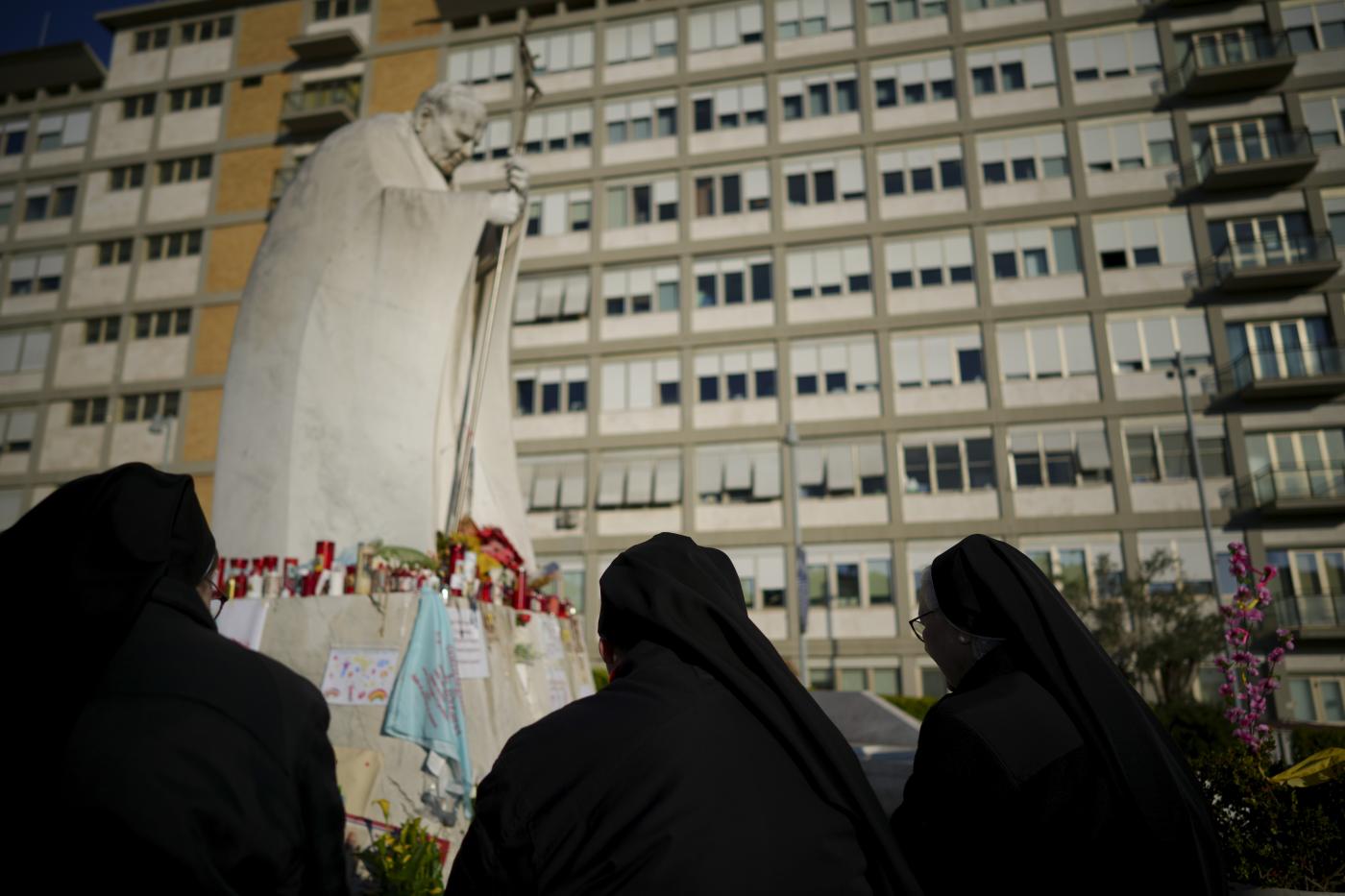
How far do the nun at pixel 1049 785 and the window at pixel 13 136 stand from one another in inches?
1999

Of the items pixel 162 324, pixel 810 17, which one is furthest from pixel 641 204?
pixel 162 324

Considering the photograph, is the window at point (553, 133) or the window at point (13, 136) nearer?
the window at point (553, 133)

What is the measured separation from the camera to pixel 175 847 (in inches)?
71.8

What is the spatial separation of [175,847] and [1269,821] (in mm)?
4772

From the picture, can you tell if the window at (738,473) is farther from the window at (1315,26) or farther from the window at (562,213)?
the window at (1315,26)

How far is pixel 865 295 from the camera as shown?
104 ft

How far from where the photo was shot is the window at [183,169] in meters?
38.8

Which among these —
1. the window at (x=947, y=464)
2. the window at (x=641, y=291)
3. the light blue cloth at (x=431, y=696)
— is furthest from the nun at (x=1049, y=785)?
the window at (x=641, y=291)

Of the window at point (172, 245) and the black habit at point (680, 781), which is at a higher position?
the window at point (172, 245)

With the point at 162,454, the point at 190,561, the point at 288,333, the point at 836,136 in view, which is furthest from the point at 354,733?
the point at 162,454

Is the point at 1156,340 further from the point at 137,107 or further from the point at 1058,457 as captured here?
the point at 137,107

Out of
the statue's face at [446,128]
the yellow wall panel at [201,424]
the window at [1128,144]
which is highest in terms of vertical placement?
the window at [1128,144]

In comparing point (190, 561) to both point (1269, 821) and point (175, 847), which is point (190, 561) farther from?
point (1269, 821)

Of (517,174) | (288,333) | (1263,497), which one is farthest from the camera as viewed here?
(1263,497)
